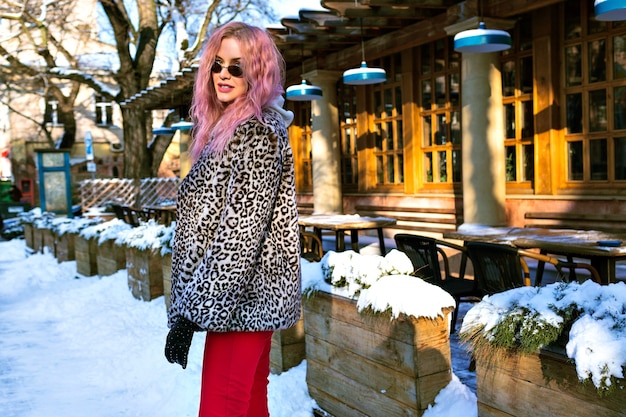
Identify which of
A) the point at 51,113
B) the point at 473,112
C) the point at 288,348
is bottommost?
the point at 288,348

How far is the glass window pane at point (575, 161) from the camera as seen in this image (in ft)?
24.6

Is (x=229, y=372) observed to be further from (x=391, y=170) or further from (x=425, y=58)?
(x=391, y=170)

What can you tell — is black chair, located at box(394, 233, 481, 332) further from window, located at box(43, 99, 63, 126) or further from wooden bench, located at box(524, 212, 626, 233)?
window, located at box(43, 99, 63, 126)

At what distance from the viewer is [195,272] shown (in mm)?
2070

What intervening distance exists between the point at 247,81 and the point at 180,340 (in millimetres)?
827

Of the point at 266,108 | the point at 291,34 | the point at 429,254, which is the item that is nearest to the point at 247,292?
the point at 266,108

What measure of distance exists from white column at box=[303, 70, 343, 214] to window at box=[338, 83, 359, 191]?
1.07 feet

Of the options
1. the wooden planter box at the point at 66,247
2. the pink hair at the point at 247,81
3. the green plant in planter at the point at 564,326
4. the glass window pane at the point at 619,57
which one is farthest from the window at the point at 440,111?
the pink hair at the point at 247,81

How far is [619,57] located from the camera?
696 centimetres

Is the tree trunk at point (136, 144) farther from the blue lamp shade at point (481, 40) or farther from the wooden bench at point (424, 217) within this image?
the blue lamp shade at point (481, 40)

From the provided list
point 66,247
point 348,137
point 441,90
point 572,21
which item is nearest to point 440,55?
point 441,90

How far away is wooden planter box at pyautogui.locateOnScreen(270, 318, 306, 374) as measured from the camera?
445 cm

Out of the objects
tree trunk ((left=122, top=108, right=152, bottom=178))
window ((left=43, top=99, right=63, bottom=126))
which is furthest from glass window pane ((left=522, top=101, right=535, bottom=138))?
window ((left=43, top=99, right=63, bottom=126))

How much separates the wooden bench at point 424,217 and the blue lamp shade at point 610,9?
16.0ft
